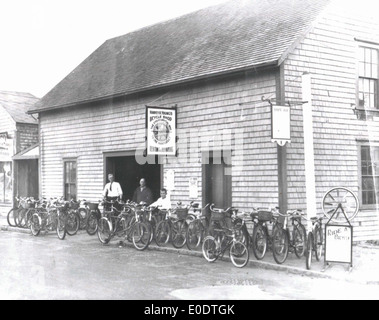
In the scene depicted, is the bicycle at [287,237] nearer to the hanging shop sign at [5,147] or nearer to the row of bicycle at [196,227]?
the row of bicycle at [196,227]

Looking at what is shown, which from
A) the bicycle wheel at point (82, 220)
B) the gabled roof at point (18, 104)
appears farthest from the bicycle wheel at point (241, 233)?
the gabled roof at point (18, 104)

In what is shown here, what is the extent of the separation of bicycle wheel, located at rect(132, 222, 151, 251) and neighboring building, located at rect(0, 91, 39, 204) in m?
12.8

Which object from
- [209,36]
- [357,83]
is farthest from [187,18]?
[357,83]

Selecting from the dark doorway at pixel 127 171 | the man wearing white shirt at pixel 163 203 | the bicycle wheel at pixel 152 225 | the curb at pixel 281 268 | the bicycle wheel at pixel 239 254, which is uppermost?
the dark doorway at pixel 127 171

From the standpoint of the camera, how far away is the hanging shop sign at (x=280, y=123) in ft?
38.1

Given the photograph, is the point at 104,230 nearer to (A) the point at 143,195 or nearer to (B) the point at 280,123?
(A) the point at 143,195

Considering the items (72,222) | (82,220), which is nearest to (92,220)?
(72,222)

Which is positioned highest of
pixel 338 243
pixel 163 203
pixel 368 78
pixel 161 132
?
pixel 368 78

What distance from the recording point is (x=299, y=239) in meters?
12.1

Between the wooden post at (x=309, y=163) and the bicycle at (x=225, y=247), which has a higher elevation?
the wooden post at (x=309, y=163)

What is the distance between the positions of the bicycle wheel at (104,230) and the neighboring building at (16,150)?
11380 mm

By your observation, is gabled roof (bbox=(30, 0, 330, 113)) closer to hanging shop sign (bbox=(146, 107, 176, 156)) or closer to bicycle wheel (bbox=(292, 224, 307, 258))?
hanging shop sign (bbox=(146, 107, 176, 156))

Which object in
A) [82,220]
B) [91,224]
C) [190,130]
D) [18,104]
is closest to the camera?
[190,130]

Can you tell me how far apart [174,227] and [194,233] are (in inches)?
29.1
